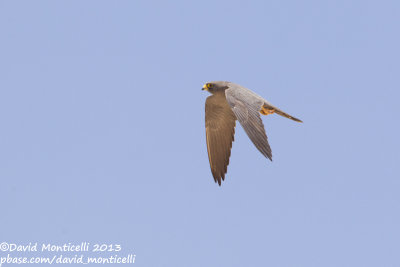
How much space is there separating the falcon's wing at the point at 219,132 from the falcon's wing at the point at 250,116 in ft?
6.09

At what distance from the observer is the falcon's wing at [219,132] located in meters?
14.9

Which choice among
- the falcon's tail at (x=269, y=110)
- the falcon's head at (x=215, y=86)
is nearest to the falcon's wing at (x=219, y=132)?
the falcon's head at (x=215, y=86)

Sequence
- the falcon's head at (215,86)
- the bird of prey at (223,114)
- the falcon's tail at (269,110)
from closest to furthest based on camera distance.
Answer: the bird of prey at (223,114)
the falcon's tail at (269,110)
the falcon's head at (215,86)

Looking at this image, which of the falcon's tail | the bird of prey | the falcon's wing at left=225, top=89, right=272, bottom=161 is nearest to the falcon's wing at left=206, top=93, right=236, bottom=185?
the bird of prey

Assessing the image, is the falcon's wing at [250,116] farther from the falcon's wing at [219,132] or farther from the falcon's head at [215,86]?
the falcon's wing at [219,132]

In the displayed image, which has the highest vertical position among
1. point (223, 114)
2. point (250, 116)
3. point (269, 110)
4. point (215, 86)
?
point (215, 86)

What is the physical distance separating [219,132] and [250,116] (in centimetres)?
300

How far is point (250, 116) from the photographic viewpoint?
40.5 feet

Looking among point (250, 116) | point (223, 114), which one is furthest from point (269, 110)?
point (250, 116)

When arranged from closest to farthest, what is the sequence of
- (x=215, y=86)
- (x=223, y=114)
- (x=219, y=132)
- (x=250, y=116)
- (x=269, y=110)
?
1. (x=250, y=116)
2. (x=269, y=110)
3. (x=215, y=86)
4. (x=219, y=132)
5. (x=223, y=114)

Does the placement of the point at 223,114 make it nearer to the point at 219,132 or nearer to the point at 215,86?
the point at 219,132

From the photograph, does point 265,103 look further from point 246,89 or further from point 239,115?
point 239,115

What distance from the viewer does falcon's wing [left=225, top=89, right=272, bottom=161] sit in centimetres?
1156

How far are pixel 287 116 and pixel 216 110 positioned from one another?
77.0 inches
